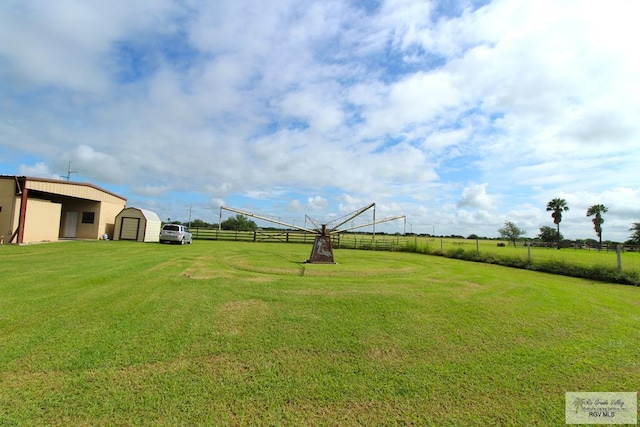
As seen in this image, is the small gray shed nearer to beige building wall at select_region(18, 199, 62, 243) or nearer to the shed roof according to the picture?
the shed roof

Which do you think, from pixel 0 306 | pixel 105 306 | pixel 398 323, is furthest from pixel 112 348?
pixel 398 323

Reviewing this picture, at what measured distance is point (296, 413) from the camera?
2.69 m

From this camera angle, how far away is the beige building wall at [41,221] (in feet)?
53.8

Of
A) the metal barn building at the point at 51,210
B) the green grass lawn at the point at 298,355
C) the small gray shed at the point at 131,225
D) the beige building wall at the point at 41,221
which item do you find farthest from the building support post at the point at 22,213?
the green grass lawn at the point at 298,355

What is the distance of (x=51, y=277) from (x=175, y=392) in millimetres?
7065

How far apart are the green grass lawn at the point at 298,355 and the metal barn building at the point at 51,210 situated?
12.3 m

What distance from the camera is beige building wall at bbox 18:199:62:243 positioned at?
16.4m

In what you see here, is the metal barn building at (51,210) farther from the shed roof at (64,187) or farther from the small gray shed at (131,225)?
the small gray shed at (131,225)

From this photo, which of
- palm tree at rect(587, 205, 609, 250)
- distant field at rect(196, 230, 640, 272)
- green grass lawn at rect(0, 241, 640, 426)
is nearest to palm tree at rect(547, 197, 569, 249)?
palm tree at rect(587, 205, 609, 250)

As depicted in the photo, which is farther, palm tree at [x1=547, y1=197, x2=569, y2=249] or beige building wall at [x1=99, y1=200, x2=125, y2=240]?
palm tree at [x1=547, y1=197, x2=569, y2=249]

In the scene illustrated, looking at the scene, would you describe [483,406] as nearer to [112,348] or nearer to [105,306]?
[112,348]

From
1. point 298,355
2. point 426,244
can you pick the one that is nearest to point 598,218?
point 426,244

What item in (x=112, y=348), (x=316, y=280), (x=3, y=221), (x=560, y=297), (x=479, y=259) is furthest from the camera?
(x=479, y=259)

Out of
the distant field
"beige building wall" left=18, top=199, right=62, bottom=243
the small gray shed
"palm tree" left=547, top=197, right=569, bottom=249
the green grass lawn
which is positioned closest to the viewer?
the green grass lawn
